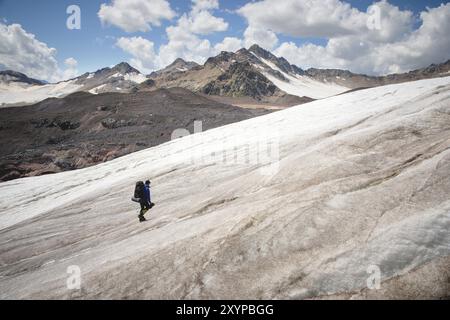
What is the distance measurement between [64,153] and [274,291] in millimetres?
41292

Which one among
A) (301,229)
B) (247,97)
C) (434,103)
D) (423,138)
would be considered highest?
(247,97)

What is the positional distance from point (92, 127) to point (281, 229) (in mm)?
56693

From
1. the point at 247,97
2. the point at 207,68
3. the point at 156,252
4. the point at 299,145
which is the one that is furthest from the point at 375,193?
the point at 207,68

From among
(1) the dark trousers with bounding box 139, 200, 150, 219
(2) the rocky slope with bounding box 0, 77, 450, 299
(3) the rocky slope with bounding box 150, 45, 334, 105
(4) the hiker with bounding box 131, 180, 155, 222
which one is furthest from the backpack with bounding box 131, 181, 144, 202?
(3) the rocky slope with bounding box 150, 45, 334, 105

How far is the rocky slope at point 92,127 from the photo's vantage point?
4044 centimetres

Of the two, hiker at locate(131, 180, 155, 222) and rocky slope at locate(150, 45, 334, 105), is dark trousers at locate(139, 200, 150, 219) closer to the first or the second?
hiker at locate(131, 180, 155, 222)

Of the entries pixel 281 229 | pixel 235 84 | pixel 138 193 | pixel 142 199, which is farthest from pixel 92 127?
pixel 235 84

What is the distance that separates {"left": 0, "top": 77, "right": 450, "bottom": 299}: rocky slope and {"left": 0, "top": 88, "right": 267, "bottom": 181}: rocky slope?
83.4ft

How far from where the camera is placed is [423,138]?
1180 cm

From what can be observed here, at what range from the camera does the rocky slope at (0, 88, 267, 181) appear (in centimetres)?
4044

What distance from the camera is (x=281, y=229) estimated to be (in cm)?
828

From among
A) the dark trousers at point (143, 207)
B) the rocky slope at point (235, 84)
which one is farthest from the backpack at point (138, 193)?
the rocky slope at point (235, 84)

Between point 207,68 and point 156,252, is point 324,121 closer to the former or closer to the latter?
point 156,252
